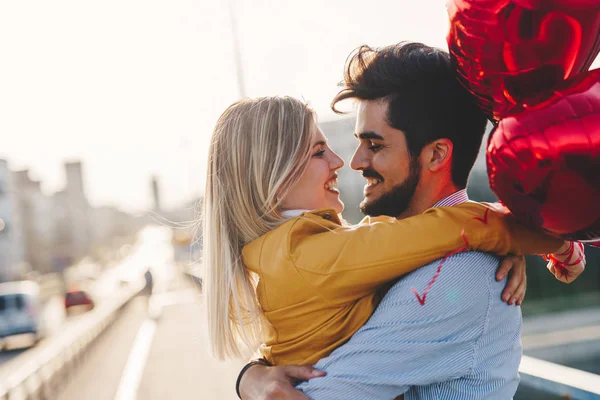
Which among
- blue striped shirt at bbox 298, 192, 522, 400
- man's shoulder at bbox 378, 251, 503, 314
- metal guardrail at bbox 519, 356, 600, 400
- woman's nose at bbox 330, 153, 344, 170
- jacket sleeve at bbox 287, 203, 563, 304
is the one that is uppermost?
woman's nose at bbox 330, 153, 344, 170

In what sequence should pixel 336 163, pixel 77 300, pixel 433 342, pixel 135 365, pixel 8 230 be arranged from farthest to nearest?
pixel 8 230 → pixel 77 300 → pixel 135 365 → pixel 336 163 → pixel 433 342

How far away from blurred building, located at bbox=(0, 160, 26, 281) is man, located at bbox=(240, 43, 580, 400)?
6933 centimetres

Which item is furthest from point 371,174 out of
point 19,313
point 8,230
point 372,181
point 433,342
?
point 8,230

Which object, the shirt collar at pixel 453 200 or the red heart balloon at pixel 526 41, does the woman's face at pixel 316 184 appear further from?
the red heart balloon at pixel 526 41

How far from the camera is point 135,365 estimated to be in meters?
15.2

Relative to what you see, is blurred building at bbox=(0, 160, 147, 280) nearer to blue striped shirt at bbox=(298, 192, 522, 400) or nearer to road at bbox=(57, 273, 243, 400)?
road at bbox=(57, 273, 243, 400)

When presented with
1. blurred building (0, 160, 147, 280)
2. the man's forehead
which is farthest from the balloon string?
blurred building (0, 160, 147, 280)

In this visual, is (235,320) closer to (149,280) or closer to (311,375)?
(311,375)

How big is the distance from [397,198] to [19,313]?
21.7 metres

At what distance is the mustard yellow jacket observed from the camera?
204 centimetres

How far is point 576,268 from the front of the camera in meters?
2.46

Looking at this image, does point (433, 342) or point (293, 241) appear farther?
point (293, 241)

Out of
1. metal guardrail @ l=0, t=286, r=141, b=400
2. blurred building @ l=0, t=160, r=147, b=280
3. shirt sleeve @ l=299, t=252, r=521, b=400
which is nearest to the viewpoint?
shirt sleeve @ l=299, t=252, r=521, b=400

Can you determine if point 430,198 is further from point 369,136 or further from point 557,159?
point 557,159
